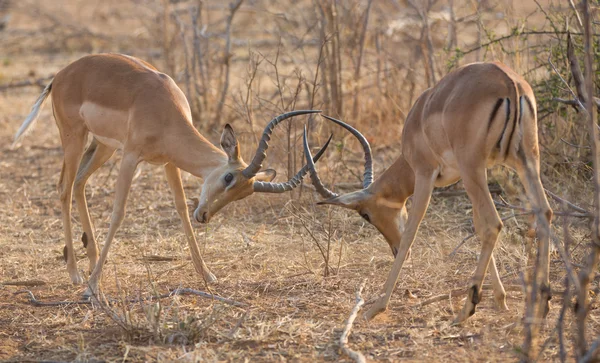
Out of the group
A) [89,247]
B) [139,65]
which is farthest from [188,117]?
[89,247]

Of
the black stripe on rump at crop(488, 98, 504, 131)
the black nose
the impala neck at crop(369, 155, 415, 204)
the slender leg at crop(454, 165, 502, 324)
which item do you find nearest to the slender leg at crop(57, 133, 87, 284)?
the black nose

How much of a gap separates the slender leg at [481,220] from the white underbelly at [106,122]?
8.16 feet

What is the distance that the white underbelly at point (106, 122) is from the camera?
5.74m

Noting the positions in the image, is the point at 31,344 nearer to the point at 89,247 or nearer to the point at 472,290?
the point at 89,247

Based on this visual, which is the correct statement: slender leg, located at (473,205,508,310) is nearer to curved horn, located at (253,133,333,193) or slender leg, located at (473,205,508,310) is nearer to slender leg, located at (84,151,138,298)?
curved horn, located at (253,133,333,193)

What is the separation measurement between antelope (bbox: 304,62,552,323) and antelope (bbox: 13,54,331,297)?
2.90 feet

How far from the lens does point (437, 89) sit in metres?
4.78

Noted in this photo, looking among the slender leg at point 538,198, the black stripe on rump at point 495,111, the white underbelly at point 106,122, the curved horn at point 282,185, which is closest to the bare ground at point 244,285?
the slender leg at point 538,198

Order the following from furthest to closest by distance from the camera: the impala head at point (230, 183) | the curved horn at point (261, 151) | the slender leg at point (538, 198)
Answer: the impala head at point (230, 183)
the curved horn at point (261, 151)
the slender leg at point (538, 198)

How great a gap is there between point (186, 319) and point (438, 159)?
5.52ft

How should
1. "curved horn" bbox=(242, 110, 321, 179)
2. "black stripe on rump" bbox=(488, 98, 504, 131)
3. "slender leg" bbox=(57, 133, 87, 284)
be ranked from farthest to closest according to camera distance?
"slender leg" bbox=(57, 133, 87, 284)
"curved horn" bbox=(242, 110, 321, 179)
"black stripe on rump" bbox=(488, 98, 504, 131)

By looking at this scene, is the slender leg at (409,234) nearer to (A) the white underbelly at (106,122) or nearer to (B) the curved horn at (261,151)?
(B) the curved horn at (261,151)

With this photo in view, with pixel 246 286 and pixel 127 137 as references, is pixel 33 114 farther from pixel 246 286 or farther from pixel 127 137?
pixel 246 286

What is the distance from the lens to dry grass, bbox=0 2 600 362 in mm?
4293
